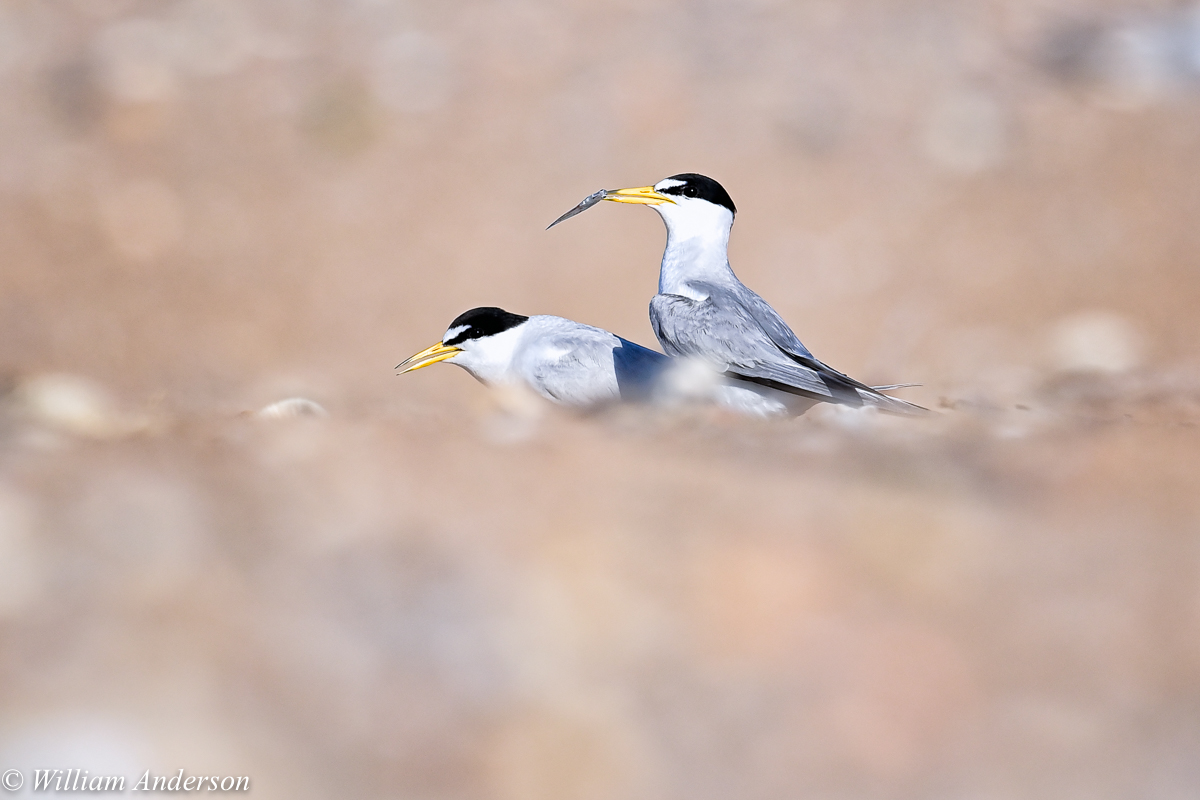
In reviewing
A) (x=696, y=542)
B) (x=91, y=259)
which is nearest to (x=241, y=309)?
(x=91, y=259)

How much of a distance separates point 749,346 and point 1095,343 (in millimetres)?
3427

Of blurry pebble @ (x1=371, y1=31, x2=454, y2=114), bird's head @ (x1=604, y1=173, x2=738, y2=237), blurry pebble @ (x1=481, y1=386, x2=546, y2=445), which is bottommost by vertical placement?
blurry pebble @ (x1=481, y1=386, x2=546, y2=445)

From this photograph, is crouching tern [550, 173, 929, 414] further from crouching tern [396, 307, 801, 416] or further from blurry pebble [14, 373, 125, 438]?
blurry pebble [14, 373, 125, 438]

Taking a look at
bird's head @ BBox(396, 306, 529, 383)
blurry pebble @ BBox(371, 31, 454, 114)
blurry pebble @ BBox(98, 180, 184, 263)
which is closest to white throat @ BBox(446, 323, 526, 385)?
bird's head @ BBox(396, 306, 529, 383)

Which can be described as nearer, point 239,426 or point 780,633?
point 780,633

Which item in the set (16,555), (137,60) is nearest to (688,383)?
(16,555)

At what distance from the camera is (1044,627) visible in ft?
7.79

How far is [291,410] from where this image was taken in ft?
11.6

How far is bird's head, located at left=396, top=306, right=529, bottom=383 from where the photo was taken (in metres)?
4.51

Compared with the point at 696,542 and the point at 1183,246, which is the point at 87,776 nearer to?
the point at 696,542

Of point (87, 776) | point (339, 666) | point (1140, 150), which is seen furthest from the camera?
point (1140, 150)

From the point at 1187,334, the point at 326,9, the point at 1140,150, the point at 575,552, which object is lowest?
the point at 575,552

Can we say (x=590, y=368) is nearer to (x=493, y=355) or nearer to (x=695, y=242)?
(x=493, y=355)

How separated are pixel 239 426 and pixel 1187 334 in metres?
5.75
